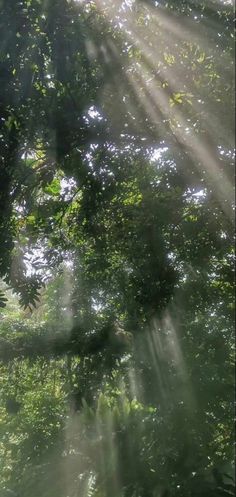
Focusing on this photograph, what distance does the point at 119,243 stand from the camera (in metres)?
5.80

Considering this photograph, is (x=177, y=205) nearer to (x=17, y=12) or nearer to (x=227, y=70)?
(x=227, y=70)

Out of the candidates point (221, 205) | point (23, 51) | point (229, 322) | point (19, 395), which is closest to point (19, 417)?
point (19, 395)

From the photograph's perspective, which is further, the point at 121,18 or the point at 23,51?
the point at 121,18

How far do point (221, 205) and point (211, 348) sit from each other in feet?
10.6

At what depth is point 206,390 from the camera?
6.77 meters

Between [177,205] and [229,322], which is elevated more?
[177,205]

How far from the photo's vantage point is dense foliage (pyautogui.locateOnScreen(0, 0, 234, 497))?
429cm

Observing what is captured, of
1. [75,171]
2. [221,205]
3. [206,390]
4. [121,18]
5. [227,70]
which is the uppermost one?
[121,18]

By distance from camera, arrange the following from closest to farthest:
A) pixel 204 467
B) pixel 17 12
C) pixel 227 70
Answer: pixel 17 12
pixel 227 70
pixel 204 467

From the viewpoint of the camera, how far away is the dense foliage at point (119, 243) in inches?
169

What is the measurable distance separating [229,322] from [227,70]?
438cm

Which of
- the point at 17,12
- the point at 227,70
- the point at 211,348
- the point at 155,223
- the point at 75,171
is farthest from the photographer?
the point at 211,348

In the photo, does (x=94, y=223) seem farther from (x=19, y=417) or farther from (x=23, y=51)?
(x=19, y=417)

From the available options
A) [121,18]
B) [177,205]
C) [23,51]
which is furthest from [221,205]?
[23,51]
